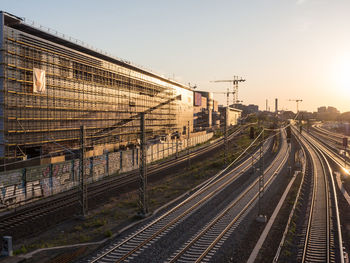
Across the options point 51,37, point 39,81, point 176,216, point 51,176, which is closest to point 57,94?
point 39,81

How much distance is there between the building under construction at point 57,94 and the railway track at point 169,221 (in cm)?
1050

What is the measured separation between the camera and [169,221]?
20547mm

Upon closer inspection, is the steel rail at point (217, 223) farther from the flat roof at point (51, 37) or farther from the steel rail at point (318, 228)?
the flat roof at point (51, 37)

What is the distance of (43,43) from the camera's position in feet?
114

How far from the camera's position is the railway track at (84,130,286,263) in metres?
15.3

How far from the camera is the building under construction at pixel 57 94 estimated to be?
3030 centimetres

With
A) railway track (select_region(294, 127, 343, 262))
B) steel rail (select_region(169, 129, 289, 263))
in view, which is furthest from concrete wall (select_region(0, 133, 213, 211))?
railway track (select_region(294, 127, 343, 262))

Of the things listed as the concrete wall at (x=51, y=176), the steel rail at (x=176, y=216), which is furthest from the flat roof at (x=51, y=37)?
the steel rail at (x=176, y=216)

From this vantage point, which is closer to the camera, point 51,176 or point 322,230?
point 322,230

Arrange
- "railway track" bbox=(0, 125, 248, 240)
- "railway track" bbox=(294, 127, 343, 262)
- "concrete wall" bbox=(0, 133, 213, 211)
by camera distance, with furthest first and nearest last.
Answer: "concrete wall" bbox=(0, 133, 213, 211)
"railway track" bbox=(0, 125, 248, 240)
"railway track" bbox=(294, 127, 343, 262)

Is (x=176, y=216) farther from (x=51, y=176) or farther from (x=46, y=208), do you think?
(x=51, y=176)

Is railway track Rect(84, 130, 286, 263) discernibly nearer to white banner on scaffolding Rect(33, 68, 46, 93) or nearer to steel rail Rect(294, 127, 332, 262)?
steel rail Rect(294, 127, 332, 262)

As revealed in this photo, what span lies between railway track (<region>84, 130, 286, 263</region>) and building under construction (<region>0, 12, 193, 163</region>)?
10.5 m

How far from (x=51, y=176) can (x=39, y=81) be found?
1210 cm
